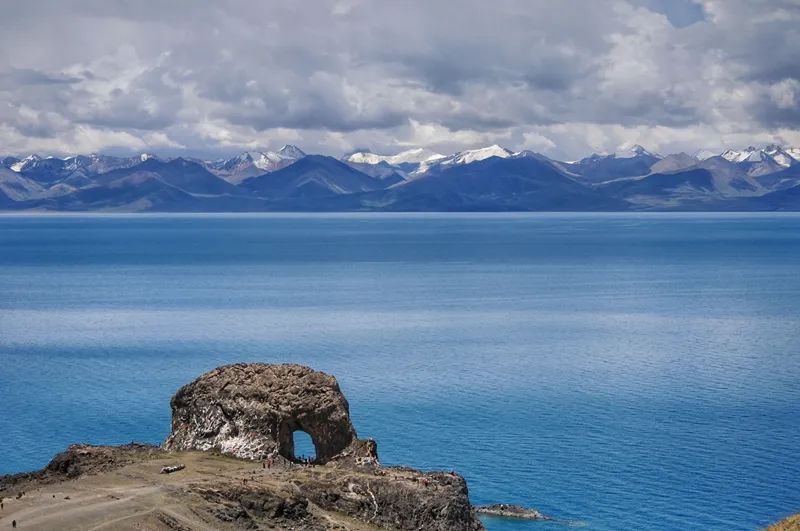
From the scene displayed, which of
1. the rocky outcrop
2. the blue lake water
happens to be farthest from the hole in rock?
the rocky outcrop

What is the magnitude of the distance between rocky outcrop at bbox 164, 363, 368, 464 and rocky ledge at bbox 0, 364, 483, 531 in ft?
0.14

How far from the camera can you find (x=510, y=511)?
59656mm

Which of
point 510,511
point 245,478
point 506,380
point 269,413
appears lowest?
point 510,511

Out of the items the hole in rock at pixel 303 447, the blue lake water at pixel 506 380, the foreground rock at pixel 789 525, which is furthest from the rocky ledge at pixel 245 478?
the hole in rock at pixel 303 447

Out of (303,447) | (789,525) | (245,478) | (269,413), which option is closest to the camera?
(789,525)

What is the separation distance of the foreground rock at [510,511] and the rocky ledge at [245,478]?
1433cm

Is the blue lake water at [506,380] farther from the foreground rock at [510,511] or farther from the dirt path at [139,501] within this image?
the dirt path at [139,501]

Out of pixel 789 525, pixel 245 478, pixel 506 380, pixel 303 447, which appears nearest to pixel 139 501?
pixel 245 478

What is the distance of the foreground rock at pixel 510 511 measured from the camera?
194ft

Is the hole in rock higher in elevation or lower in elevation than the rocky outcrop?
lower

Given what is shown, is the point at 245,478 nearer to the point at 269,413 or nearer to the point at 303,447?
the point at 269,413

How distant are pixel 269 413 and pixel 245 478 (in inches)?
202

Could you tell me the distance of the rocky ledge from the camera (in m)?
39.9

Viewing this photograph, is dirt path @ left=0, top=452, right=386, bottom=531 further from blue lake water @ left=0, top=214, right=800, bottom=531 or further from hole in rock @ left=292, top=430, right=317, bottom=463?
hole in rock @ left=292, top=430, right=317, bottom=463
